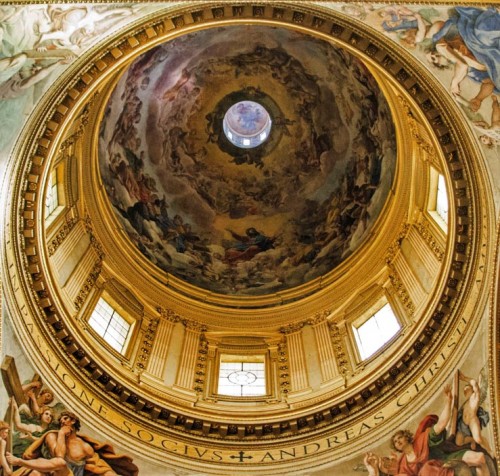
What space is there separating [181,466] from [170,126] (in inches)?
555

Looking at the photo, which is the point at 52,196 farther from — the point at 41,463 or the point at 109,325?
the point at 41,463

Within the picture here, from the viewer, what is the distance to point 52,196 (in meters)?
21.1

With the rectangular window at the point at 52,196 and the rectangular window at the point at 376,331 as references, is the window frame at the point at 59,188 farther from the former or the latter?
the rectangular window at the point at 376,331

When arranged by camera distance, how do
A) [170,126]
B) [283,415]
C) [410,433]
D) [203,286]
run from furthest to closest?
[170,126], [203,286], [283,415], [410,433]

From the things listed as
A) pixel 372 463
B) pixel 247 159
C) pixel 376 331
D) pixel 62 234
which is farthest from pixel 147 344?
pixel 247 159

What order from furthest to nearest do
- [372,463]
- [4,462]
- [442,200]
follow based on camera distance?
[442,200]
[372,463]
[4,462]

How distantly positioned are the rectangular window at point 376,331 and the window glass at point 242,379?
2.88 meters

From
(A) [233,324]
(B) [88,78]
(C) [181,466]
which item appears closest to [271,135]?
(A) [233,324]

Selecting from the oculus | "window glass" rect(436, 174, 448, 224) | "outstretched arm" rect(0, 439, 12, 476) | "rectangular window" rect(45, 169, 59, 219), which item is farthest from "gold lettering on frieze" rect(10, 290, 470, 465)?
the oculus

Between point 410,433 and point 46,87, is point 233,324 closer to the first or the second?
point 410,433

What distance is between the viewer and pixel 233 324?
24.5m

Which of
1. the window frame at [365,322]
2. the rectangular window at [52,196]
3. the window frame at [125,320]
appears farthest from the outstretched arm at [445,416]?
the rectangular window at [52,196]

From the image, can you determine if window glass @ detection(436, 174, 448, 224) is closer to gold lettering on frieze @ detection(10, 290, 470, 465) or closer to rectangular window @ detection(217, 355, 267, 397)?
gold lettering on frieze @ detection(10, 290, 470, 465)

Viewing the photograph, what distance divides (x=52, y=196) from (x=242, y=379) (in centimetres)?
723
